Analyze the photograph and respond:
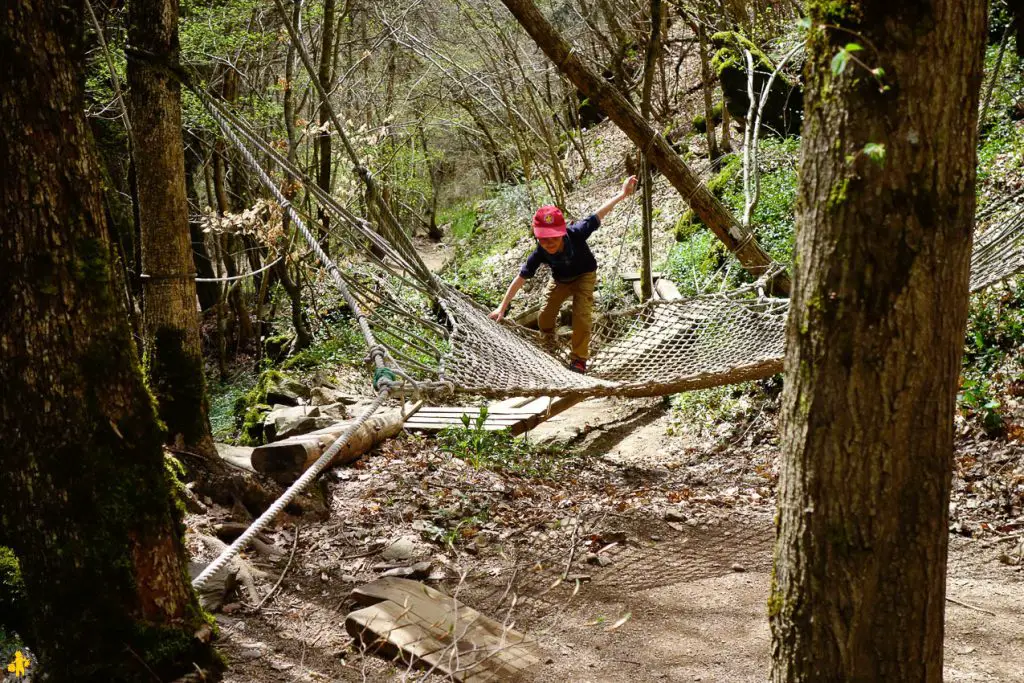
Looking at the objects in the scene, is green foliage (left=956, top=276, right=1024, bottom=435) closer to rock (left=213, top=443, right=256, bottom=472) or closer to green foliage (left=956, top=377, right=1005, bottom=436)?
green foliage (left=956, top=377, right=1005, bottom=436)

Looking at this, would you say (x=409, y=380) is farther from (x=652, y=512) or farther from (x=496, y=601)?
(x=652, y=512)

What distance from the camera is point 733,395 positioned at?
5.27 metres

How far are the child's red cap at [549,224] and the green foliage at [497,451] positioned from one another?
1.17 m

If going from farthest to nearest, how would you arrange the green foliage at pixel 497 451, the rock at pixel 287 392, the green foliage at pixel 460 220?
the green foliage at pixel 460 220 < the rock at pixel 287 392 < the green foliage at pixel 497 451

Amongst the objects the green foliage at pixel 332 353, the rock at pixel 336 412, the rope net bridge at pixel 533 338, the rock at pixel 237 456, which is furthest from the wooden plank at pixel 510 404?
the green foliage at pixel 332 353

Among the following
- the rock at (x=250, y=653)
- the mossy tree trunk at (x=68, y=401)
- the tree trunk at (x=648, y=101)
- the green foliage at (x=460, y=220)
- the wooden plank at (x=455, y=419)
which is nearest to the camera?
the mossy tree trunk at (x=68, y=401)

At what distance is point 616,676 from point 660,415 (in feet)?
11.4

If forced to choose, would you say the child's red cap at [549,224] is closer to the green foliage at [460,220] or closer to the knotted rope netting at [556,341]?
the knotted rope netting at [556,341]

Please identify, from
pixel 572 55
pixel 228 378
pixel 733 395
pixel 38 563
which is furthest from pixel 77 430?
pixel 228 378

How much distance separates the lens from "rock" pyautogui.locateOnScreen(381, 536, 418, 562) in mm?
3037

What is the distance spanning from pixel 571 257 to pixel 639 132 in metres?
0.90

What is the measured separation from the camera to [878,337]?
124 centimetres

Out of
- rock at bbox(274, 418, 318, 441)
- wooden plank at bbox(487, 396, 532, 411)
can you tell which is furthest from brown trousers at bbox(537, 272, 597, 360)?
rock at bbox(274, 418, 318, 441)

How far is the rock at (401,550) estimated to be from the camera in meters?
3.04
